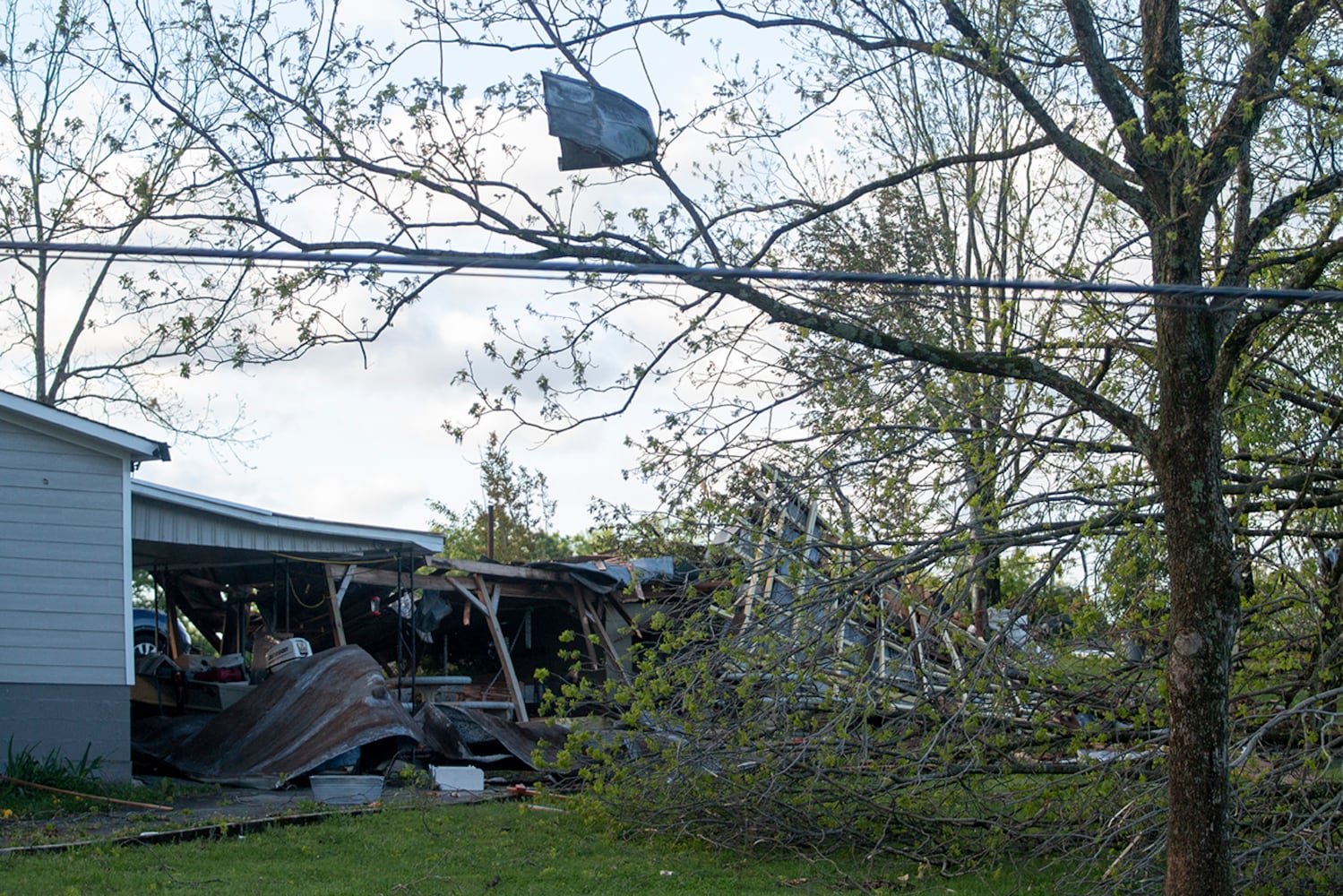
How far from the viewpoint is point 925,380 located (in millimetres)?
7816

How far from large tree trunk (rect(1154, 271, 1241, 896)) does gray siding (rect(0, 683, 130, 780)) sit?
387 inches

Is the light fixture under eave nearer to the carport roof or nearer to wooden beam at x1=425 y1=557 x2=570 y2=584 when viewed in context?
the carport roof

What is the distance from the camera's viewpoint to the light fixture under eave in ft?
22.0

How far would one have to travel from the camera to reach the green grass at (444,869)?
7.29m

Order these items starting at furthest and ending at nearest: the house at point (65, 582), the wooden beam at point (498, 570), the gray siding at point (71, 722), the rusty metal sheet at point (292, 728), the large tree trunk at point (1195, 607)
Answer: the wooden beam at point (498, 570) < the rusty metal sheet at point (292, 728) < the house at point (65, 582) < the gray siding at point (71, 722) < the large tree trunk at point (1195, 607)

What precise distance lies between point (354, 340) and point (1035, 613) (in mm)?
4676

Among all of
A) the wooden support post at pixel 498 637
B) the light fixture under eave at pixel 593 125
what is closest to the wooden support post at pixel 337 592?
the wooden support post at pixel 498 637

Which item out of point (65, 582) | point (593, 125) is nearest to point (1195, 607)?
point (593, 125)

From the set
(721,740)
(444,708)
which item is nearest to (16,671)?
(444,708)

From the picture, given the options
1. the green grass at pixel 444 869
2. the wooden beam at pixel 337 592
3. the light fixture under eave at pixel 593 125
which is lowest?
the green grass at pixel 444 869

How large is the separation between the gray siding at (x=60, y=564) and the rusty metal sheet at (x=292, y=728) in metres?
1.47

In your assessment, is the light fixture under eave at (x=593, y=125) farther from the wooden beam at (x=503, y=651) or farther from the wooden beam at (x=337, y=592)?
the wooden beam at (x=337, y=592)

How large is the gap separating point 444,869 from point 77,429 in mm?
6590

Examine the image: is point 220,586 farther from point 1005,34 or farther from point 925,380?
point 1005,34
